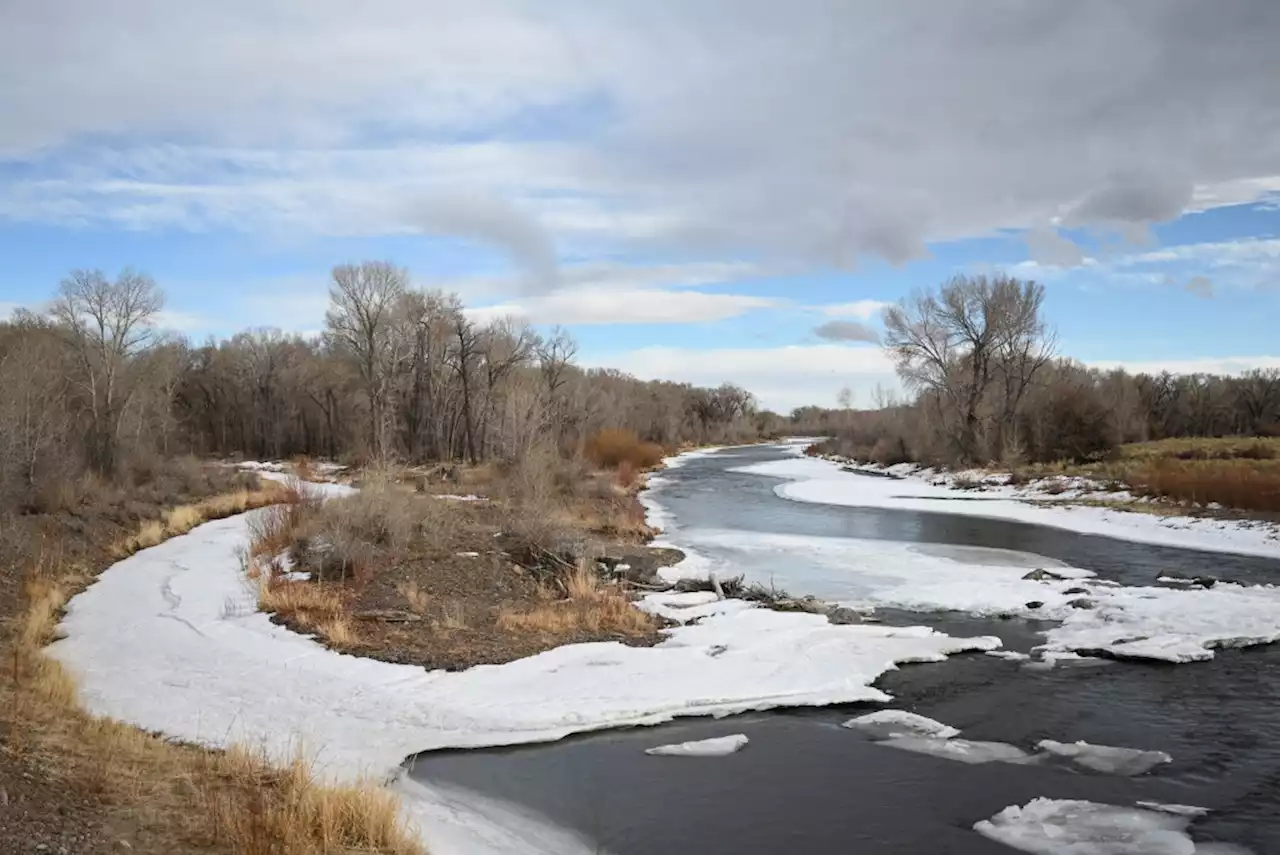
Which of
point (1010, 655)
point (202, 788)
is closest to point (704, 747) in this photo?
point (202, 788)

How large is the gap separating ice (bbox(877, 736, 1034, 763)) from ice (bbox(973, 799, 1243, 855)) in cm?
113

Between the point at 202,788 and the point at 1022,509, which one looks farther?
the point at 1022,509

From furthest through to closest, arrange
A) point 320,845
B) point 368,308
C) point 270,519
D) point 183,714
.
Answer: point 368,308
point 270,519
point 183,714
point 320,845

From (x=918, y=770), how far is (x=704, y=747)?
2.27 metres

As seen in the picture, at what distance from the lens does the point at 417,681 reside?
11.8 metres

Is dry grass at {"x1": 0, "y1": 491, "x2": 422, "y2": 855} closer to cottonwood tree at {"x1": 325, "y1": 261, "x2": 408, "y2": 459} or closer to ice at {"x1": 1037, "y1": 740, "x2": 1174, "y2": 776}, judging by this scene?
ice at {"x1": 1037, "y1": 740, "x2": 1174, "y2": 776}

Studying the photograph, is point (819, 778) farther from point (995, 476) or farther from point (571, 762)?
point (995, 476)

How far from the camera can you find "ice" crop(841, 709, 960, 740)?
10047 millimetres

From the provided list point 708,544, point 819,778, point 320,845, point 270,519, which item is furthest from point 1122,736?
point 270,519

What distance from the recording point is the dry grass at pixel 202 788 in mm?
6230

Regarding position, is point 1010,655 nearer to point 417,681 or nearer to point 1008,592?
point 1008,592

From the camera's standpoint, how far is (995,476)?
4672cm

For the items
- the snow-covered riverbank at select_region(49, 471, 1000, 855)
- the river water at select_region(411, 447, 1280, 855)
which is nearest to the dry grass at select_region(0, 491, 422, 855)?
the snow-covered riverbank at select_region(49, 471, 1000, 855)

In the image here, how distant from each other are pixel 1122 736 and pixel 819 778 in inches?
147
